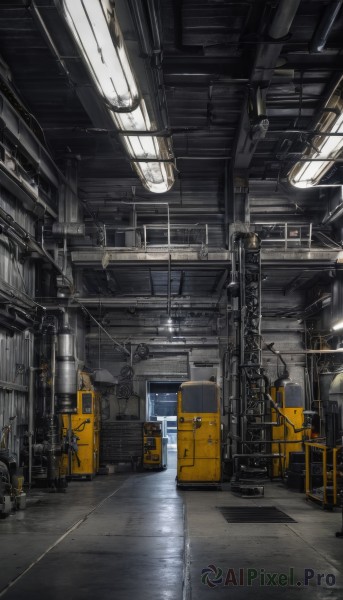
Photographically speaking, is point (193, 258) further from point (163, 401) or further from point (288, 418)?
point (163, 401)

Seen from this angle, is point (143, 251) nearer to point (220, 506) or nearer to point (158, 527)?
point (220, 506)

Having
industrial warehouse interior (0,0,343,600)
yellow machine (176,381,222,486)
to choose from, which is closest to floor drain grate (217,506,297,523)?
industrial warehouse interior (0,0,343,600)

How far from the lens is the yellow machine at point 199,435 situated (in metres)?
16.2

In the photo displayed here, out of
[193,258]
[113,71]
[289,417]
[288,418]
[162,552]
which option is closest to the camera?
[162,552]

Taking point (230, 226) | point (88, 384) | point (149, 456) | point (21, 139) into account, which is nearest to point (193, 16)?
point (21, 139)

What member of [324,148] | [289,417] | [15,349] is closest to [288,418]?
[289,417]

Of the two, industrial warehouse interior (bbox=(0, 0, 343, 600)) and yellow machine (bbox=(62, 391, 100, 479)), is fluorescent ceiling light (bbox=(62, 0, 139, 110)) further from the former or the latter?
yellow machine (bbox=(62, 391, 100, 479))

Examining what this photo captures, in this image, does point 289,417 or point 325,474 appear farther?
point 289,417

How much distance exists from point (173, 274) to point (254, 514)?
10.7 metres

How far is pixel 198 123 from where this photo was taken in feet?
46.0

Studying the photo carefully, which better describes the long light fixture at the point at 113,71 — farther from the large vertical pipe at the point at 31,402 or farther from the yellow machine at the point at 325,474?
the yellow machine at the point at 325,474

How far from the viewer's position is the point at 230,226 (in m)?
16.3

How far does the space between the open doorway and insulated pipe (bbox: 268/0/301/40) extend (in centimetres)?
1793

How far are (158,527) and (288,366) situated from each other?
14422 millimetres
